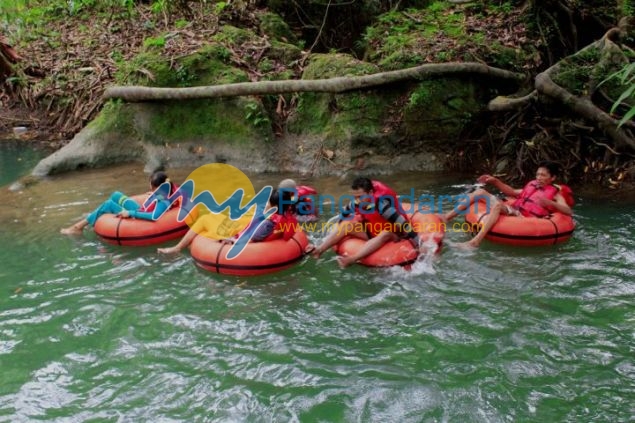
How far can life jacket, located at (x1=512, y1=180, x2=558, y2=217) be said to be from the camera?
672 centimetres

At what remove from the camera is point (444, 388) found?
13.8 ft

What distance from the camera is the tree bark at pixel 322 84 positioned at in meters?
9.25

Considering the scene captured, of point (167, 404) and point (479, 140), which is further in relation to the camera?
point (479, 140)

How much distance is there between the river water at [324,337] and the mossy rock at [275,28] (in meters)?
6.70

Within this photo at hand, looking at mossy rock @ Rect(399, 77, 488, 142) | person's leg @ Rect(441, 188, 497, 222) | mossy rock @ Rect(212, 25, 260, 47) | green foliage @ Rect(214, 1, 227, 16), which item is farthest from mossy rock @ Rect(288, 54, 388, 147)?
green foliage @ Rect(214, 1, 227, 16)

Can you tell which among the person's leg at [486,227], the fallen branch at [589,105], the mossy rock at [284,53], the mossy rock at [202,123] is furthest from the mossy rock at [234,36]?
the person's leg at [486,227]

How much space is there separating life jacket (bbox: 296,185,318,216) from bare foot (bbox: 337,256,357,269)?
1360mm

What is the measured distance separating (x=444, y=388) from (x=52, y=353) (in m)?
3.33

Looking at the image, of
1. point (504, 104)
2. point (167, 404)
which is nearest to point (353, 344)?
point (167, 404)

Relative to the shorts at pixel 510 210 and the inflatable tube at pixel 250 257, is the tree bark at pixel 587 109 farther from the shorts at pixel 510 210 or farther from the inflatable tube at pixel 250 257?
the inflatable tube at pixel 250 257

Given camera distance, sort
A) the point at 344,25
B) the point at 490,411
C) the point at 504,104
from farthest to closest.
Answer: the point at 344,25 < the point at 504,104 < the point at 490,411

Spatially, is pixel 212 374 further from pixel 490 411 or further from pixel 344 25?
pixel 344 25

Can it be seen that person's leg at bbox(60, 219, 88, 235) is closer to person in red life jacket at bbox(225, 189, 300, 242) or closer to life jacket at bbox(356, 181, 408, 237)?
person in red life jacket at bbox(225, 189, 300, 242)

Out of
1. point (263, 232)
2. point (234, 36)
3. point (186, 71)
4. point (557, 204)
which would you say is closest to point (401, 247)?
point (263, 232)
